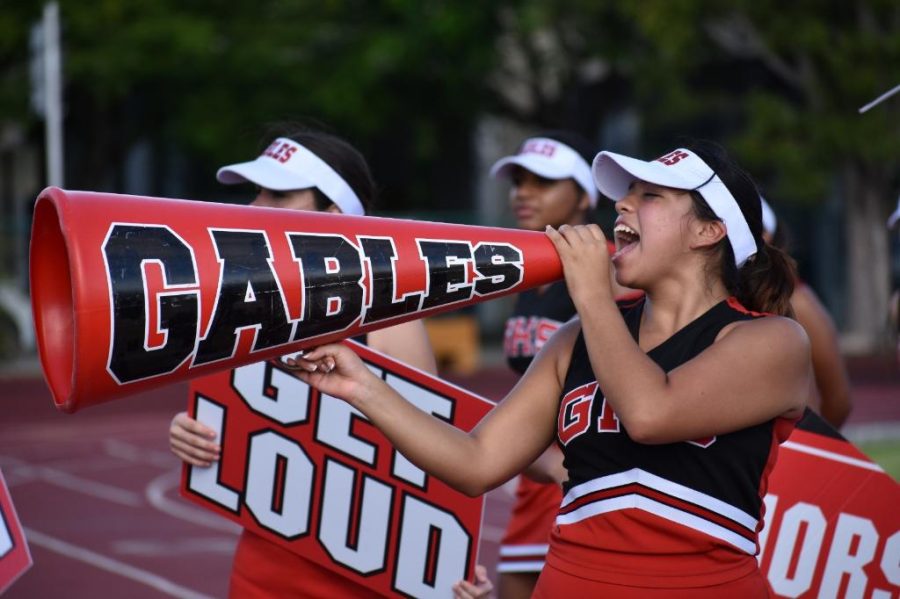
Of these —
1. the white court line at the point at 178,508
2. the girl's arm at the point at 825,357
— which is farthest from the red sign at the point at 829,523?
the white court line at the point at 178,508

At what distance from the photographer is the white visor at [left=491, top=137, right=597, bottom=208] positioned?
489 cm

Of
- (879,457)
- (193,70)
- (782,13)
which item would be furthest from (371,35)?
(879,457)

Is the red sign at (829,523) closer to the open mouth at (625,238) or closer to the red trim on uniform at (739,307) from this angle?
the red trim on uniform at (739,307)

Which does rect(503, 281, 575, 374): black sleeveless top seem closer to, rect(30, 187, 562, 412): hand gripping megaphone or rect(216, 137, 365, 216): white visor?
rect(216, 137, 365, 216): white visor

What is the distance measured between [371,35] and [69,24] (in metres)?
4.79

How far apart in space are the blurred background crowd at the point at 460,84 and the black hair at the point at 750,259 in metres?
16.2

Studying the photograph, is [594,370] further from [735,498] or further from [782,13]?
[782,13]

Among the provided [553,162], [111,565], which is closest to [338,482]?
[553,162]

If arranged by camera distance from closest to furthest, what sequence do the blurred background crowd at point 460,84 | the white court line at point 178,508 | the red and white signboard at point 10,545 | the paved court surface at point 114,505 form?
the red and white signboard at point 10,545, the paved court surface at point 114,505, the white court line at point 178,508, the blurred background crowd at point 460,84

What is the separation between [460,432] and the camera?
3.13 m

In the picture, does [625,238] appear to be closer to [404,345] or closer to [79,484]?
[404,345]

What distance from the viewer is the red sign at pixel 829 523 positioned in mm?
3660

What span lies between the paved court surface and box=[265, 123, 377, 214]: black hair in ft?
13.2

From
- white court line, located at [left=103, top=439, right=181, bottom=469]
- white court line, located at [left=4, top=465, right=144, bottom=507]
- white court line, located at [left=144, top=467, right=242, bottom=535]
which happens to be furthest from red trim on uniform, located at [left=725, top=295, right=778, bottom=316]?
white court line, located at [left=103, top=439, right=181, bottom=469]
